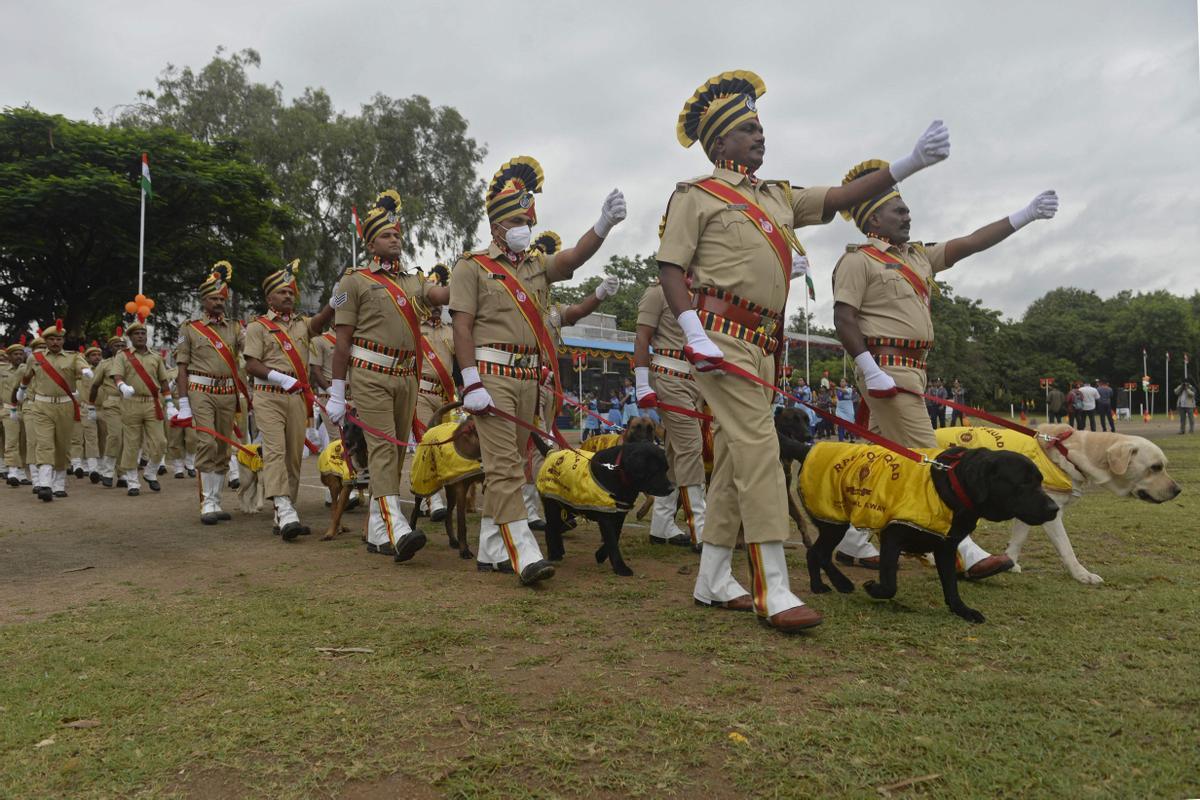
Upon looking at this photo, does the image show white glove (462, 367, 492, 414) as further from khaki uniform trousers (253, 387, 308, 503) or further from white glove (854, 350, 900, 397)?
khaki uniform trousers (253, 387, 308, 503)

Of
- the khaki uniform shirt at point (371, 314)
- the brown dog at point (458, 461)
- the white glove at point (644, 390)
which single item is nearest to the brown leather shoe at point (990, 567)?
the white glove at point (644, 390)

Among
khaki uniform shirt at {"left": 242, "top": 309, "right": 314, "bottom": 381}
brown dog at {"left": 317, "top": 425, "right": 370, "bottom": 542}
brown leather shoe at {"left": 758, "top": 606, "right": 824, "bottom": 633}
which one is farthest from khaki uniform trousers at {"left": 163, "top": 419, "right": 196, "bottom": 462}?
brown leather shoe at {"left": 758, "top": 606, "right": 824, "bottom": 633}

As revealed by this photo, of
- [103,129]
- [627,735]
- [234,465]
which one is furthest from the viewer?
[103,129]

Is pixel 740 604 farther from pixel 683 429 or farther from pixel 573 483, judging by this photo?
pixel 683 429

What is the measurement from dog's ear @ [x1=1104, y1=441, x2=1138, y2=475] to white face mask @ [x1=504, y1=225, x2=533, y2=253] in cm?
374

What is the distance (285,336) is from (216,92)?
1254 inches

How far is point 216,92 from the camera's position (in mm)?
34281

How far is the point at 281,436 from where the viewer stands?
7520mm

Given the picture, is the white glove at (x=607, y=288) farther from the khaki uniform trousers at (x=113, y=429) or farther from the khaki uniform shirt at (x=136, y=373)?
the khaki uniform trousers at (x=113, y=429)

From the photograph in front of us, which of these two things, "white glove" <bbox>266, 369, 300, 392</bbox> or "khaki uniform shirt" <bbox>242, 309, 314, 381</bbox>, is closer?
"white glove" <bbox>266, 369, 300, 392</bbox>

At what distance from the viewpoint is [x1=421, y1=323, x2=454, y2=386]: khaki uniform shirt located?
8516 millimetres

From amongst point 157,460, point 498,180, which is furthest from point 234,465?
point 498,180

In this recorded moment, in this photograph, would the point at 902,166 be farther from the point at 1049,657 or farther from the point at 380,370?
the point at 380,370

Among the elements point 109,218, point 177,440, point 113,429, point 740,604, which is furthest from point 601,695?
point 109,218
